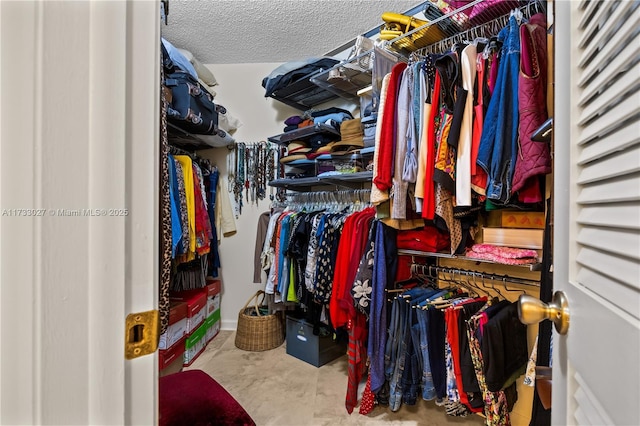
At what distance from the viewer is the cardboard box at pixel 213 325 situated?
2.40 m

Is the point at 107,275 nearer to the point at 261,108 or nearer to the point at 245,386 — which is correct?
the point at 245,386

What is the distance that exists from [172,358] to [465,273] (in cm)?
195

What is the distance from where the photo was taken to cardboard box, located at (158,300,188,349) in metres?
1.78

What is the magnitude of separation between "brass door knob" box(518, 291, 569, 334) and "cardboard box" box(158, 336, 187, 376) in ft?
6.52

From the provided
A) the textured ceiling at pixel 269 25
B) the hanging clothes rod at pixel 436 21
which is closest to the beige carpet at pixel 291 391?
the hanging clothes rod at pixel 436 21

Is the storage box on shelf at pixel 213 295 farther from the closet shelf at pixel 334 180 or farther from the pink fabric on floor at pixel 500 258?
the pink fabric on floor at pixel 500 258

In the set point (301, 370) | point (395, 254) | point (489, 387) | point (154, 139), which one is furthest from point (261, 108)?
point (489, 387)

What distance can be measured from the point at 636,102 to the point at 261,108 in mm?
2728

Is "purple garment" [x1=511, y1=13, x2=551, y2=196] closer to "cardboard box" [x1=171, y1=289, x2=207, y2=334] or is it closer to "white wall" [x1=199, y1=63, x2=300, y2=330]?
"white wall" [x1=199, y1=63, x2=300, y2=330]

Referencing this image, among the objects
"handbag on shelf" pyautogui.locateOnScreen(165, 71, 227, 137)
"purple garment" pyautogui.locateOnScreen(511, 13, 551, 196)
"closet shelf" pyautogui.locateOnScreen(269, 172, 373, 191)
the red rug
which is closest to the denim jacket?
"purple garment" pyautogui.locateOnScreen(511, 13, 551, 196)

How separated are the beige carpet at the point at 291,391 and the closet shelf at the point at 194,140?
1.78 metres

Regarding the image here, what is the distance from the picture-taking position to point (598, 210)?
1.16 feet

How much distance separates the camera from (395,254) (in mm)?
1491

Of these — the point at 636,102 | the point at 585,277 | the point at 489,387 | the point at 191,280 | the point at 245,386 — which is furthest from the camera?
the point at 191,280
